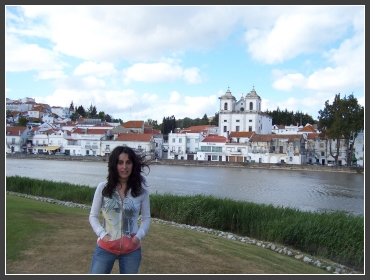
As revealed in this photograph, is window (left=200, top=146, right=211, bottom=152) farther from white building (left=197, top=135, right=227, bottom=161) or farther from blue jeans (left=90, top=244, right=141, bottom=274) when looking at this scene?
blue jeans (left=90, top=244, right=141, bottom=274)

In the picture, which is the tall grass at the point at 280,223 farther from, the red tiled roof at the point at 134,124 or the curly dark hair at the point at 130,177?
the red tiled roof at the point at 134,124

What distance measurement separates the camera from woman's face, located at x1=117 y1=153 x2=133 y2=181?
11.2 feet

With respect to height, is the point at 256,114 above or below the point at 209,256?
above

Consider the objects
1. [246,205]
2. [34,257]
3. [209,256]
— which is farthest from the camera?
[246,205]

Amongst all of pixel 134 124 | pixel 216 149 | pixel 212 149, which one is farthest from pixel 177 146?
pixel 134 124

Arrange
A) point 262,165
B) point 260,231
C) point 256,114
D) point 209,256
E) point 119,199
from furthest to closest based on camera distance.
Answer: point 256,114 < point 262,165 < point 260,231 < point 209,256 < point 119,199

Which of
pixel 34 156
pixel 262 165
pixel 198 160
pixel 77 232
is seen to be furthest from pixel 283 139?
pixel 77 232

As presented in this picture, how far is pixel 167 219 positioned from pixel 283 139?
1785 inches

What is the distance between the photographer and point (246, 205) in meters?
11.2

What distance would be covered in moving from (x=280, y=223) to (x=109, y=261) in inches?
278

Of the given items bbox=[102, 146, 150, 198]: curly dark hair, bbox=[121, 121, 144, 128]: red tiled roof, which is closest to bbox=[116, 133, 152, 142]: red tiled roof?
bbox=[121, 121, 144, 128]: red tiled roof

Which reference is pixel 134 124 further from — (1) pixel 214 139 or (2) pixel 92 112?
(2) pixel 92 112

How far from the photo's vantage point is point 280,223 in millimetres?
9633

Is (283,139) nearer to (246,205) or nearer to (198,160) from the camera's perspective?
(198,160)
